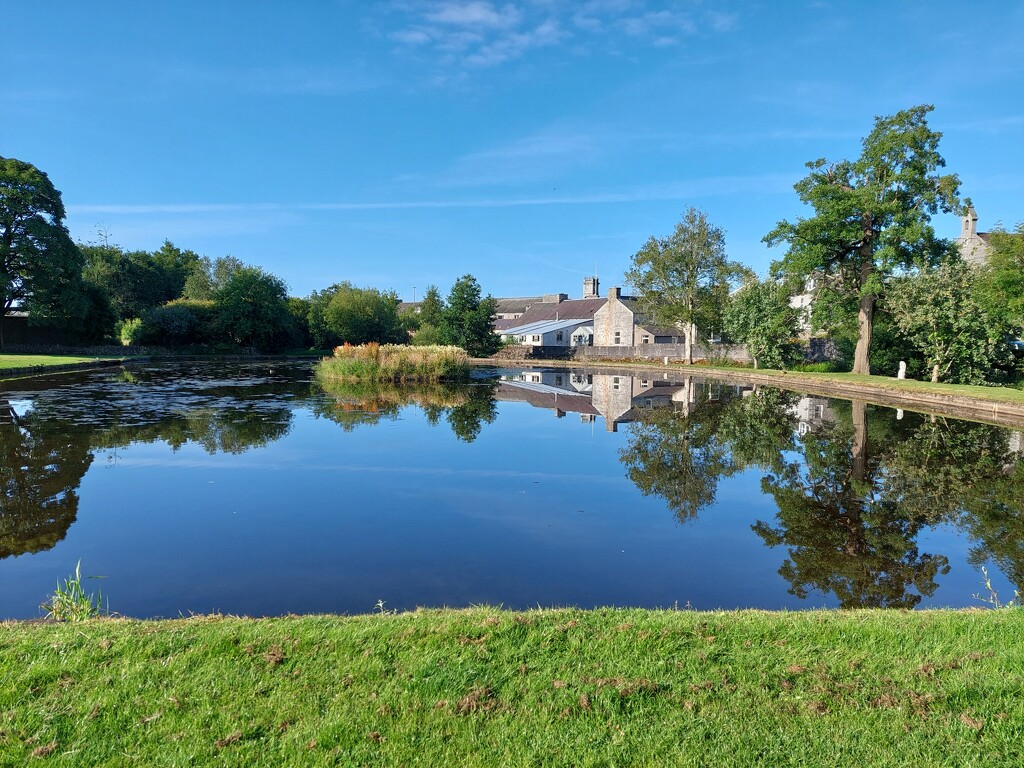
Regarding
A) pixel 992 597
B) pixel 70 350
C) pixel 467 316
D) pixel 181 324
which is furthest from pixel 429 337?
pixel 992 597

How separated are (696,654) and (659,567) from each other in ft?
7.35

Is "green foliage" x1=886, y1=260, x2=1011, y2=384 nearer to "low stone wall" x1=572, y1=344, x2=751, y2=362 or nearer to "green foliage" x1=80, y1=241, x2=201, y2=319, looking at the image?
"low stone wall" x1=572, y1=344, x2=751, y2=362

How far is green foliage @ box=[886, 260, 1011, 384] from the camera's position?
2195 cm

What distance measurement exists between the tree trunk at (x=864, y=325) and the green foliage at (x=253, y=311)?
45.2 meters

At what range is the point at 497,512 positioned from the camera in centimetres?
742

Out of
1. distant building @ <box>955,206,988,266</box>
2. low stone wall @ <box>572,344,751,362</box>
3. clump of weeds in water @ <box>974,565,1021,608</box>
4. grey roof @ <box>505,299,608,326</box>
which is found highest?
distant building @ <box>955,206,988,266</box>

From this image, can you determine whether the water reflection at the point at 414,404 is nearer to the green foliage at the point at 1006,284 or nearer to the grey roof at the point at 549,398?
the grey roof at the point at 549,398

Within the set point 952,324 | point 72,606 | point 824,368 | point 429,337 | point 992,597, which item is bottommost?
point 992,597

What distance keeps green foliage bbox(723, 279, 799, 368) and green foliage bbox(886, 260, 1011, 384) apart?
7889mm

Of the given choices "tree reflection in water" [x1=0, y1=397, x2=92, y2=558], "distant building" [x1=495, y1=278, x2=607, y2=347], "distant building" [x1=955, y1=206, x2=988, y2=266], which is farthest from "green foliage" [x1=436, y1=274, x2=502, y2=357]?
"tree reflection in water" [x1=0, y1=397, x2=92, y2=558]

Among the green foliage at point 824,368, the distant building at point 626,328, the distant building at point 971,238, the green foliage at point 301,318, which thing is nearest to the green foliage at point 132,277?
the green foliage at point 301,318

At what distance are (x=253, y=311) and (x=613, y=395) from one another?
39.3 meters

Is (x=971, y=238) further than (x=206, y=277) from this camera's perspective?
No

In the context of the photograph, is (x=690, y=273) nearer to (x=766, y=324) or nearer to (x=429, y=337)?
(x=766, y=324)
